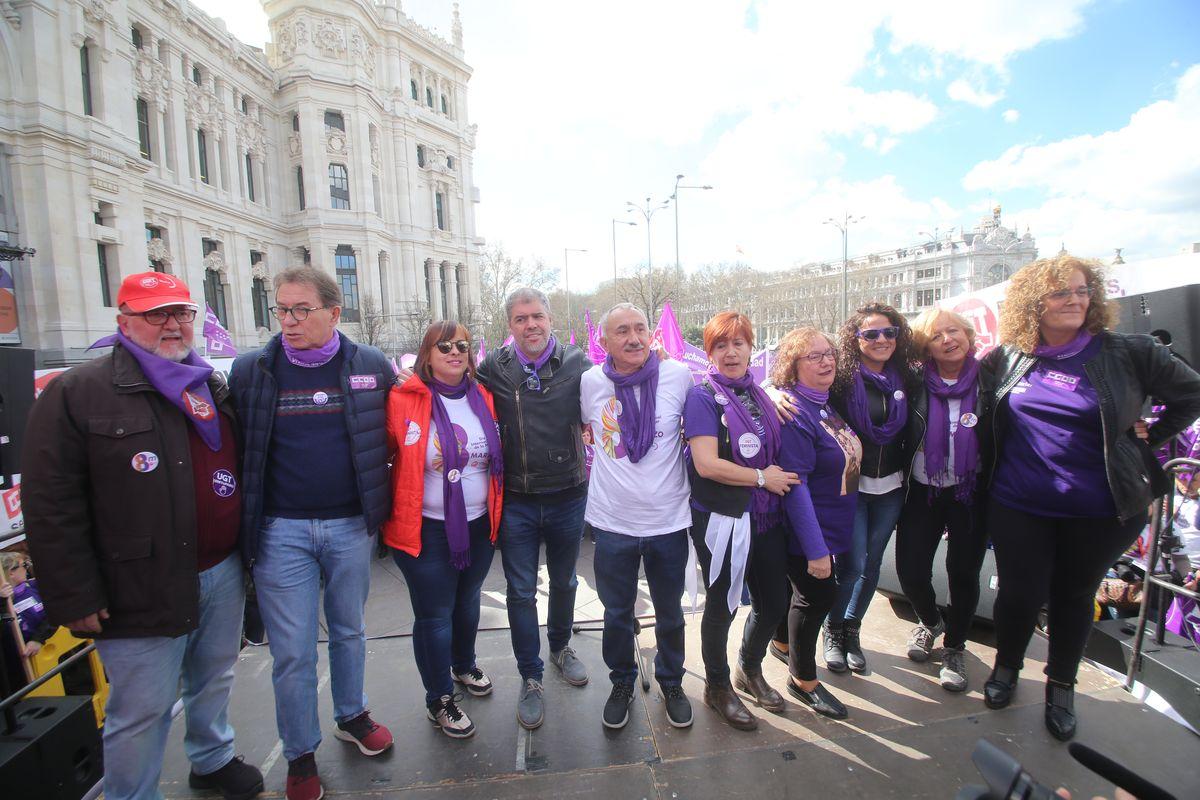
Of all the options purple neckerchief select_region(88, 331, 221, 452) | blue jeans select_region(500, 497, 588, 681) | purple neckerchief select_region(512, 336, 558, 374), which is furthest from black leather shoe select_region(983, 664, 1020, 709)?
purple neckerchief select_region(88, 331, 221, 452)

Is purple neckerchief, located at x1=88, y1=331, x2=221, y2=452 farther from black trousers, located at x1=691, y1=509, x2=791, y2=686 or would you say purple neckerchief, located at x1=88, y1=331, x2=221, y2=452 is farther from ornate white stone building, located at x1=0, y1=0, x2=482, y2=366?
ornate white stone building, located at x1=0, y1=0, x2=482, y2=366

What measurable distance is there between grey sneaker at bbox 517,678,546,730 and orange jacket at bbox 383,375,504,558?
1.02m

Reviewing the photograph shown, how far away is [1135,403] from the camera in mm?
2502

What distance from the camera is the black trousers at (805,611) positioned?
278 centimetres

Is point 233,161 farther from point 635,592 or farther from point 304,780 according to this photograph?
point 635,592

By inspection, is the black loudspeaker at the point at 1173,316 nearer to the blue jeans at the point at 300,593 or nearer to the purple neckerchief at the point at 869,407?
the purple neckerchief at the point at 869,407

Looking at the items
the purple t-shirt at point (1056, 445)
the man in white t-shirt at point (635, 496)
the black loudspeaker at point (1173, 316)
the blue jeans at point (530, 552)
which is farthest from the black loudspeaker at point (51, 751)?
the black loudspeaker at point (1173, 316)

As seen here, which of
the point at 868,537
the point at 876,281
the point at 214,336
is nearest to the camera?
the point at 868,537

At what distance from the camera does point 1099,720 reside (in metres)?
2.73

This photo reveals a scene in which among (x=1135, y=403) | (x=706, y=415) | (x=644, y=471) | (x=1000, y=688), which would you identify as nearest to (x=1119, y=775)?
(x=706, y=415)

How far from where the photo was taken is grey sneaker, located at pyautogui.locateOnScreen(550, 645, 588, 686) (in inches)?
125

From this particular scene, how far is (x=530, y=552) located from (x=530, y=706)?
2.59ft

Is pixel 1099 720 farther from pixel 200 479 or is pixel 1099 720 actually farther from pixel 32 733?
pixel 32 733

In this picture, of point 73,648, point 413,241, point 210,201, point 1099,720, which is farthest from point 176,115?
point 1099,720
